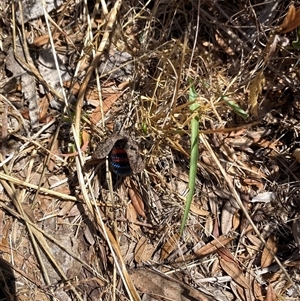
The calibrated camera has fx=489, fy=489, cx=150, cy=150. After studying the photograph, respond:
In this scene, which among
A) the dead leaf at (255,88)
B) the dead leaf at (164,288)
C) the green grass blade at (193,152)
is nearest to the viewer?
the green grass blade at (193,152)

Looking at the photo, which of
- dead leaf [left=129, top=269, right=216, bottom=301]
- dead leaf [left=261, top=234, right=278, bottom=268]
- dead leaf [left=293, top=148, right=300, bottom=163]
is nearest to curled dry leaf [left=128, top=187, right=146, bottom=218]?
dead leaf [left=129, top=269, right=216, bottom=301]

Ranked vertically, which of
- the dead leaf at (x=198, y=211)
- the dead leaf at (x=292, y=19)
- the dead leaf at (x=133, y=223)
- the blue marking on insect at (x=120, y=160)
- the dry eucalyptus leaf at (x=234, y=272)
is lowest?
the dry eucalyptus leaf at (x=234, y=272)

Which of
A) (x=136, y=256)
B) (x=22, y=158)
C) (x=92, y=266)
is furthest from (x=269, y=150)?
(x=22, y=158)

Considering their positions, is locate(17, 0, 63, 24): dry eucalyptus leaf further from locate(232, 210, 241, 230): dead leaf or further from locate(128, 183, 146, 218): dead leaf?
locate(232, 210, 241, 230): dead leaf

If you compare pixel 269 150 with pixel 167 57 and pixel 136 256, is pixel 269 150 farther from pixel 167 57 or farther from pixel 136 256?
pixel 136 256

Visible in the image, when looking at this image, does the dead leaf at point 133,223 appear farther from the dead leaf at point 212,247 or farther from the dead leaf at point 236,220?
the dead leaf at point 236,220

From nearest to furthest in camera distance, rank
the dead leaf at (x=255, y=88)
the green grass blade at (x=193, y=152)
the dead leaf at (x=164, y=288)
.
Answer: the green grass blade at (x=193, y=152) → the dead leaf at (x=255, y=88) → the dead leaf at (x=164, y=288)

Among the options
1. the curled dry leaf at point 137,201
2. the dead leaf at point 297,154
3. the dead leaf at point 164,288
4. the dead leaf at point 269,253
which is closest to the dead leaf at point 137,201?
the curled dry leaf at point 137,201
